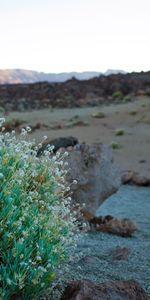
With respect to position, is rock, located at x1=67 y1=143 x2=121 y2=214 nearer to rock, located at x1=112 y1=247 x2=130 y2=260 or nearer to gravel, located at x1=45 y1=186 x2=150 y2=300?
gravel, located at x1=45 y1=186 x2=150 y2=300

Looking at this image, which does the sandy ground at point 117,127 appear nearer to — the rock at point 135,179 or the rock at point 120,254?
the rock at point 135,179

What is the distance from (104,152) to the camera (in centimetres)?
828

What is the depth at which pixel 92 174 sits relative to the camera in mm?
7898

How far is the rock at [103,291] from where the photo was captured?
142 inches

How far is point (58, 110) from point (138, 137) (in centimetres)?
1095

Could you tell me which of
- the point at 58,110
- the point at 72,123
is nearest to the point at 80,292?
the point at 72,123

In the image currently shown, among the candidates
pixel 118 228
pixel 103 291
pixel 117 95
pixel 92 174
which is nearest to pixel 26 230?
pixel 103 291

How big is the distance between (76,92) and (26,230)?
3188 centimetres

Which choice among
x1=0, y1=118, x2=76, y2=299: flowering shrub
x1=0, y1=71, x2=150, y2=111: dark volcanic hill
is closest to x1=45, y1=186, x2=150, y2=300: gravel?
x1=0, y1=118, x2=76, y2=299: flowering shrub

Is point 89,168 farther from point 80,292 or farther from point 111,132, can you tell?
point 111,132

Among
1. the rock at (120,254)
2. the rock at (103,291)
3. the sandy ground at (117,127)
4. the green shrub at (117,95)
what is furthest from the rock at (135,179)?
the green shrub at (117,95)

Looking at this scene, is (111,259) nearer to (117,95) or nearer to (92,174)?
(92,174)

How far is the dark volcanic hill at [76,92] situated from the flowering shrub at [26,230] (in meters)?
26.6

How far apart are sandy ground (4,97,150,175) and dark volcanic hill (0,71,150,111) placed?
95.3 inches
